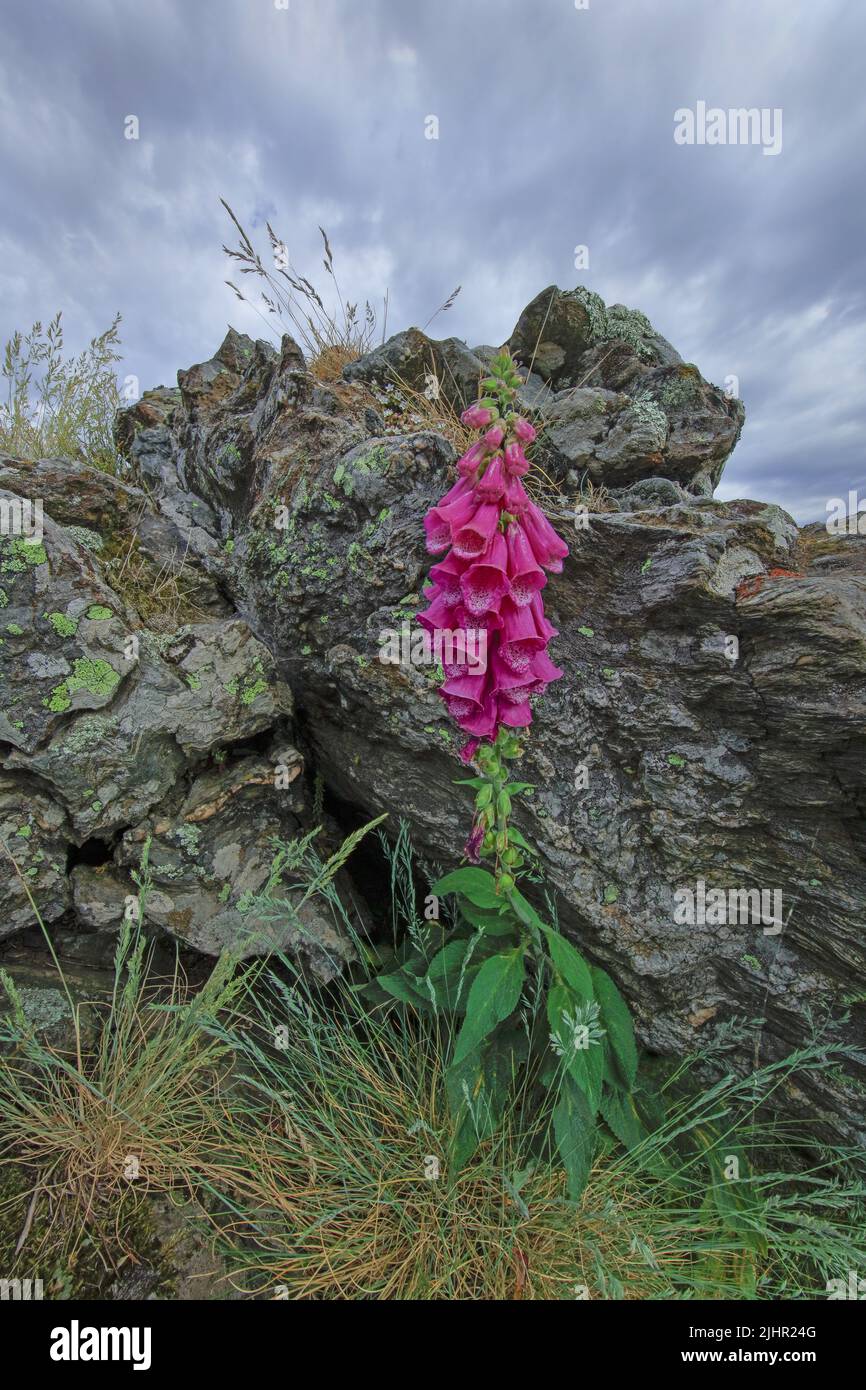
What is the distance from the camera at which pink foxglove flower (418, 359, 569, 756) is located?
6.45ft

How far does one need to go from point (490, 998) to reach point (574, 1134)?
61 cm

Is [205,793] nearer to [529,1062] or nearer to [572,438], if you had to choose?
[529,1062]

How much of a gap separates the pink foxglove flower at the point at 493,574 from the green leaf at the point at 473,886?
676 mm

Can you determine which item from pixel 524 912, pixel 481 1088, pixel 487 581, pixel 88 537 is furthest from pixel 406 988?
pixel 88 537

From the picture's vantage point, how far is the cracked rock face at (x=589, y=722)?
7.86ft

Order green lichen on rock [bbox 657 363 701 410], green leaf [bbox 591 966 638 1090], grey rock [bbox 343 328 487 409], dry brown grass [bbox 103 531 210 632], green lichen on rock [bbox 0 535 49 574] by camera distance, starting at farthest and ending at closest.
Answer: grey rock [bbox 343 328 487 409] → green lichen on rock [bbox 657 363 701 410] → dry brown grass [bbox 103 531 210 632] → green lichen on rock [bbox 0 535 49 574] → green leaf [bbox 591 966 638 1090]

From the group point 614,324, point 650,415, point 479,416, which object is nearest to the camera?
point 479,416

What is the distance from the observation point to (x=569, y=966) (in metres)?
2.16

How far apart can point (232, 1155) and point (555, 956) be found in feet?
5.71

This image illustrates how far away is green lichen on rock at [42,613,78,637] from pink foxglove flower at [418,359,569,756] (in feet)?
6.27

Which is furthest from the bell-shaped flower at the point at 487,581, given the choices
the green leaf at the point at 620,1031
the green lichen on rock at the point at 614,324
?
the green lichen on rock at the point at 614,324

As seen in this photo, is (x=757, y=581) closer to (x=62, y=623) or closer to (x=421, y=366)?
(x=62, y=623)

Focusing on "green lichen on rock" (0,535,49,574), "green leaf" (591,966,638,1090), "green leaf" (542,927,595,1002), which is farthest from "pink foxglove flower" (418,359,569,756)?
"green lichen on rock" (0,535,49,574)

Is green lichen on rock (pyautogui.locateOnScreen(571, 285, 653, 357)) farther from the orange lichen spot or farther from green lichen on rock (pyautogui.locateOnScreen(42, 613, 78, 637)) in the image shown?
green lichen on rock (pyautogui.locateOnScreen(42, 613, 78, 637))
